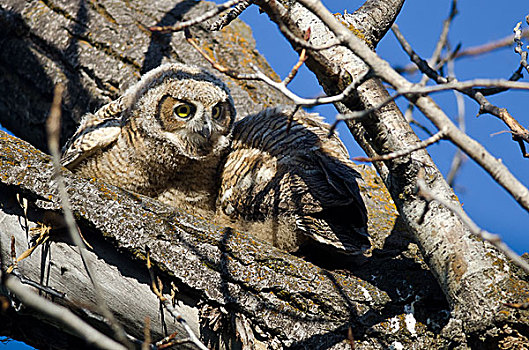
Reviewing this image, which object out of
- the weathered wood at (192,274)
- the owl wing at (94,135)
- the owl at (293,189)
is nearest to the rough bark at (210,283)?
the weathered wood at (192,274)

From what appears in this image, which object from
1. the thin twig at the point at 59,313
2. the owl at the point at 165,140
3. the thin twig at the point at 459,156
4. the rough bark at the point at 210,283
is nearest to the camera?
the thin twig at the point at 59,313

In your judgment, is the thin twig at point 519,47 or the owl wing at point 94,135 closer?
the thin twig at point 519,47

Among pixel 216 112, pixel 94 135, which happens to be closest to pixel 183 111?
pixel 216 112

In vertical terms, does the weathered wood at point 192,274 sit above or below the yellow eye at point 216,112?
below

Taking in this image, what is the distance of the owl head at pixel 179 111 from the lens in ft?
10.6

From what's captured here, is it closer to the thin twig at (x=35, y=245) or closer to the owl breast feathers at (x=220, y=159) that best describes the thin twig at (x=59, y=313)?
the thin twig at (x=35, y=245)

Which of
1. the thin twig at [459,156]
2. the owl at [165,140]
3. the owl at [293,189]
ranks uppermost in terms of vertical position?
the owl at [165,140]

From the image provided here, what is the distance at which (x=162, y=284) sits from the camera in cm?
212

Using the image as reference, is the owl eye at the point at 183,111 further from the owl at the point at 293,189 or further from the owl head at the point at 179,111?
the owl at the point at 293,189

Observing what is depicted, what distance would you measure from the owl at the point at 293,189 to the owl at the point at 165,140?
17cm

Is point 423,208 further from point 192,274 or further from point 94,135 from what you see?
point 94,135

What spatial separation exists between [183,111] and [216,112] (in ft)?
0.69

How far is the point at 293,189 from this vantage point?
288cm

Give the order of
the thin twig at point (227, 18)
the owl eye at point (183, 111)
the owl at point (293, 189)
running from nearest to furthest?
1. the thin twig at point (227, 18)
2. the owl at point (293, 189)
3. the owl eye at point (183, 111)
